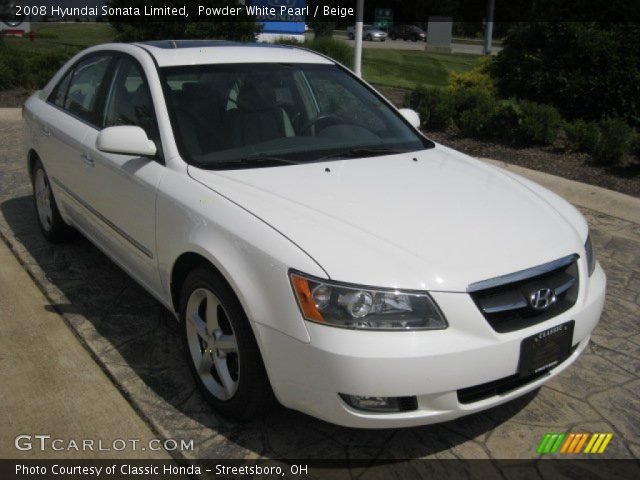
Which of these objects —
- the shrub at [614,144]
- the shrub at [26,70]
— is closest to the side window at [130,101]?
the shrub at [614,144]

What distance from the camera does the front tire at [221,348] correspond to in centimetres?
276

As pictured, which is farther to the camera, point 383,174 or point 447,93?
point 447,93

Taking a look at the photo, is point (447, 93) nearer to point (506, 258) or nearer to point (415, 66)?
point (506, 258)

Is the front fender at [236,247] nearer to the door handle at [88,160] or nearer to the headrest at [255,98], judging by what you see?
the headrest at [255,98]

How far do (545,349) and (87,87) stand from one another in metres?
3.42

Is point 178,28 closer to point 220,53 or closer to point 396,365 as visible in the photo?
point 220,53

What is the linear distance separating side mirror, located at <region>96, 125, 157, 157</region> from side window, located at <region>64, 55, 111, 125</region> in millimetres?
897

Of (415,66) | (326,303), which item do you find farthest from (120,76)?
(415,66)

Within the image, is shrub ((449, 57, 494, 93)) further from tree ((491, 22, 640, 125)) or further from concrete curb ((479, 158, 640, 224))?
concrete curb ((479, 158, 640, 224))

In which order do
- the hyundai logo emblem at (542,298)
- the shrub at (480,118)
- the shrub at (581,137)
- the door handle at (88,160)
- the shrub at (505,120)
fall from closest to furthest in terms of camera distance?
1. the hyundai logo emblem at (542,298)
2. the door handle at (88,160)
3. the shrub at (581,137)
4. the shrub at (505,120)
5. the shrub at (480,118)

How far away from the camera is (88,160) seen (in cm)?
408

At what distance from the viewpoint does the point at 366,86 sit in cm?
450

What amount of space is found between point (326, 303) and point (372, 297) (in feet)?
0.57

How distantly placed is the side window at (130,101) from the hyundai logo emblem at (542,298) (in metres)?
2.05
